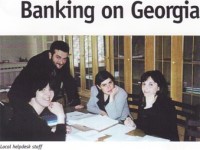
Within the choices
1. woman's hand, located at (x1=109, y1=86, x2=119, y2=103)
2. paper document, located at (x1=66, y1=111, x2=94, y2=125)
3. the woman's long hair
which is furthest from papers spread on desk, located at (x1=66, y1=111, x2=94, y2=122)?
the woman's long hair

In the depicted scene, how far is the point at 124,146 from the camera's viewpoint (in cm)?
88

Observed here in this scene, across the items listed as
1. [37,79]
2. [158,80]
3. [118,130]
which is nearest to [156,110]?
[158,80]

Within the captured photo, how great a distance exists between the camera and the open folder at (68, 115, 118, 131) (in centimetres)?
87

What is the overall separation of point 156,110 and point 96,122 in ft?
0.80

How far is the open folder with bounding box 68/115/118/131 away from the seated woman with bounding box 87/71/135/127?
0.11m

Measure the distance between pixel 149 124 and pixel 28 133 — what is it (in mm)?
429

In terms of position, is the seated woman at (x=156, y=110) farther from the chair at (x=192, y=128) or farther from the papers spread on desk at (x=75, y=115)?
the papers spread on desk at (x=75, y=115)

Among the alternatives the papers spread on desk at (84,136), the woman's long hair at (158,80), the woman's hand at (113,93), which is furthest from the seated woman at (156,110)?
the papers spread on desk at (84,136)

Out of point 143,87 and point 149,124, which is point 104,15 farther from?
point 149,124

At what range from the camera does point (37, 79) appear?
966 millimetres

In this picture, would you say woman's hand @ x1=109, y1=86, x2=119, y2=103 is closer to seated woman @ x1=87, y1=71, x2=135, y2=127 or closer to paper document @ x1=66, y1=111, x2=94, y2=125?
seated woman @ x1=87, y1=71, x2=135, y2=127

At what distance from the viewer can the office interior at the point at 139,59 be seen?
49.7 inches

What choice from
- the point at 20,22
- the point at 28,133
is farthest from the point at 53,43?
the point at 28,133

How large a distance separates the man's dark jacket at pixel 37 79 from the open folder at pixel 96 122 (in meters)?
0.15
